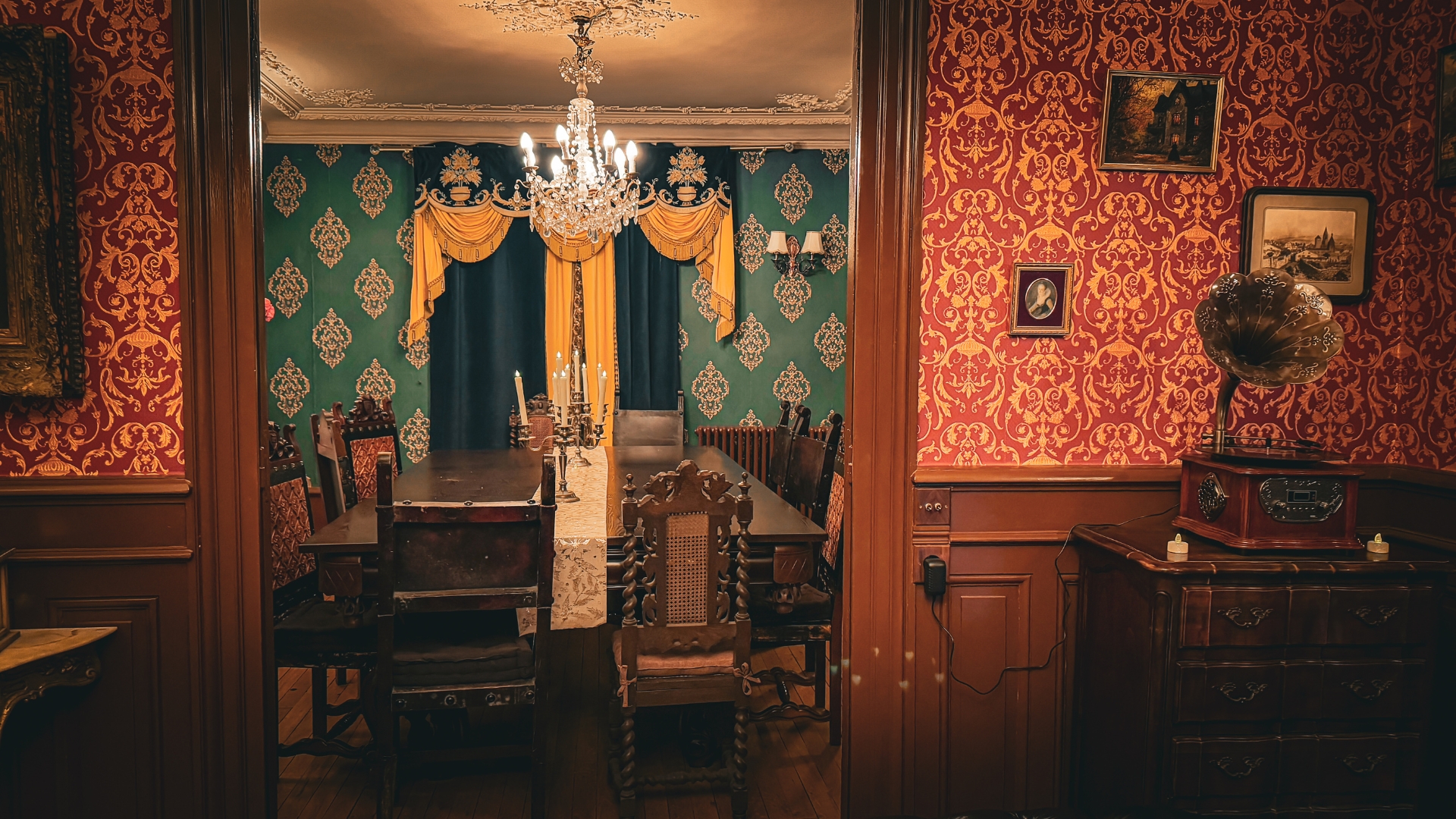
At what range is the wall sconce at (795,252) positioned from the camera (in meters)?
5.70

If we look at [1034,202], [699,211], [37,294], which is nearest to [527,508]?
[37,294]

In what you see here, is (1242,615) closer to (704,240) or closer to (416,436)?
(704,240)

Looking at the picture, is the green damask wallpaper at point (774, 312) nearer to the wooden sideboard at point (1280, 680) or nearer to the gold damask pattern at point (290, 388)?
the gold damask pattern at point (290, 388)

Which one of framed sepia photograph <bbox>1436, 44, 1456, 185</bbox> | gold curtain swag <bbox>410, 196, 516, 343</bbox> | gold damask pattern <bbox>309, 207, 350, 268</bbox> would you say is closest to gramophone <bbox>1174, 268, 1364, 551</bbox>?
framed sepia photograph <bbox>1436, 44, 1456, 185</bbox>

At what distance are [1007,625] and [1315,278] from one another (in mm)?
1258

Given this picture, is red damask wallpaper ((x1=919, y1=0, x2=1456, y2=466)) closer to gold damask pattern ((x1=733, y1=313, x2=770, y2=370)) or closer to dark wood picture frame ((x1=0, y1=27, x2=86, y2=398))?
dark wood picture frame ((x1=0, y1=27, x2=86, y2=398))

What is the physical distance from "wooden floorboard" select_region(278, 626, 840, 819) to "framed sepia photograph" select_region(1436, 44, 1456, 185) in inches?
95.6

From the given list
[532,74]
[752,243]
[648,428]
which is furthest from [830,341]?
[532,74]

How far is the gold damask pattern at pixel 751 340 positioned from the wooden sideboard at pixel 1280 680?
13.5 ft

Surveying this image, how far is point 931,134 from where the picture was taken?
2070 mm

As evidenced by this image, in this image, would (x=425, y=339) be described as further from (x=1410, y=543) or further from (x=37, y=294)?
(x=1410, y=543)

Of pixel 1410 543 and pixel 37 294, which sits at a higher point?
pixel 37 294

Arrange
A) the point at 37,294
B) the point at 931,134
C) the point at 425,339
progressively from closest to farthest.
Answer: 1. the point at 37,294
2. the point at 931,134
3. the point at 425,339

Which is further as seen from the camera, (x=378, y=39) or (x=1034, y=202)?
(x=378, y=39)
